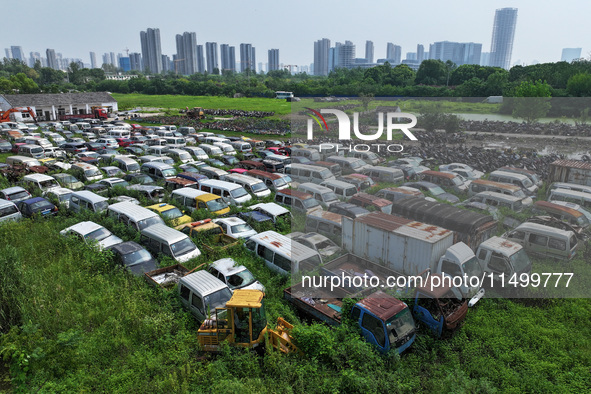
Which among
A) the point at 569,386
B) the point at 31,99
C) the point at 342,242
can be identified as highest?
the point at 31,99

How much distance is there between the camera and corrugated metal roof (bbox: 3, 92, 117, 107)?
44.4 meters

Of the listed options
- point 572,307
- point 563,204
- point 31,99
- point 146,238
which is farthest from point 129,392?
point 31,99

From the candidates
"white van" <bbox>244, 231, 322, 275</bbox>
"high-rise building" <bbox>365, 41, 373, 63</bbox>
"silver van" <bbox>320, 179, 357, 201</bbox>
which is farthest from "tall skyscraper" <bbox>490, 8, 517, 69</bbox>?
"white van" <bbox>244, 231, 322, 275</bbox>

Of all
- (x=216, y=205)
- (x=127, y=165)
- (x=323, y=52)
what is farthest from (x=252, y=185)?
(x=323, y=52)

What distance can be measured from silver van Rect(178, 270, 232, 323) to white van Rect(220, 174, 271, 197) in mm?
7498

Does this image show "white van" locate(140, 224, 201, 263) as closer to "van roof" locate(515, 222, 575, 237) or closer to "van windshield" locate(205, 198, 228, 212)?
"van windshield" locate(205, 198, 228, 212)

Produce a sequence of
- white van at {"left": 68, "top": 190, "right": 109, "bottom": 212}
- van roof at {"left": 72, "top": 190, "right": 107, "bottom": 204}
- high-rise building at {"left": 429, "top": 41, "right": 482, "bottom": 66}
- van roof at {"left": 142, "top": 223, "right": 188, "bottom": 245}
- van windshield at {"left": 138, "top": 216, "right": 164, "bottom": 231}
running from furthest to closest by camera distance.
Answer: van roof at {"left": 72, "top": 190, "right": 107, "bottom": 204}
white van at {"left": 68, "top": 190, "right": 109, "bottom": 212}
high-rise building at {"left": 429, "top": 41, "right": 482, "bottom": 66}
van windshield at {"left": 138, "top": 216, "right": 164, "bottom": 231}
van roof at {"left": 142, "top": 223, "right": 188, "bottom": 245}

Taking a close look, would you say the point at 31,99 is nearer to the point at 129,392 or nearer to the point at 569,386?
the point at 129,392

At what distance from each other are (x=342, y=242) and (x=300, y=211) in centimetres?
312

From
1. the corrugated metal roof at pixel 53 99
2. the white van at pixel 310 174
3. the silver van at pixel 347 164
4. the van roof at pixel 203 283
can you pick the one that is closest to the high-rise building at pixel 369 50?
the white van at pixel 310 174

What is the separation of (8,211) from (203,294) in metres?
9.87

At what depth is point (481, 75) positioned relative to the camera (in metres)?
22.1

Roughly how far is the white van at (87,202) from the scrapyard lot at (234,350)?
402 cm

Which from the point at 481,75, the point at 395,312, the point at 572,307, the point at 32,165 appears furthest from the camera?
the point at 481,75
